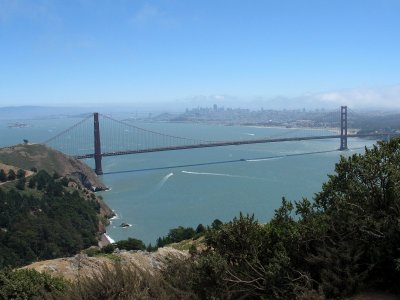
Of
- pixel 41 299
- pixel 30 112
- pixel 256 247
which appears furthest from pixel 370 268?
pixel 30 112

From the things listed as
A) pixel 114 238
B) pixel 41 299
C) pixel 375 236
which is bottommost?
pixel 114 238

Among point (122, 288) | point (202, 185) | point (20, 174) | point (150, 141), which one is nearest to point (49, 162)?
point (20, 174)

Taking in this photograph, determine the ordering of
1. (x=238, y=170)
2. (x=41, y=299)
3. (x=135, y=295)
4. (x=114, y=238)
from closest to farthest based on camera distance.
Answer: (x=135, y=295) → (x=41, y=299) → (x=114, y=238) → (x=238, y=170)

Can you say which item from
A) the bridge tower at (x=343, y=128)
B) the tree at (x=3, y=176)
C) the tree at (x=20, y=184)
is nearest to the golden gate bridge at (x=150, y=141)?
the bridge tower at (x=343, y=128)

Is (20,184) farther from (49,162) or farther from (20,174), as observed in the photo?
(49,162)

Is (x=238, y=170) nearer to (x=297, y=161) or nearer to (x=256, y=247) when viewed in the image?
(x=297, y=161)
